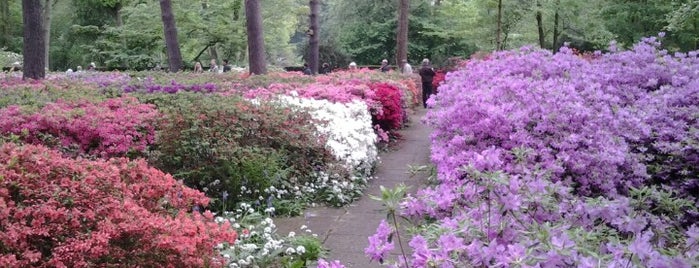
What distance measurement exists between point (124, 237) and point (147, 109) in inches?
157

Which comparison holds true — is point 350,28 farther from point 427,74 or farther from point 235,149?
point 235,149

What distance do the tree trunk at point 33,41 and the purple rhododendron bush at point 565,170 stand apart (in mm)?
8340

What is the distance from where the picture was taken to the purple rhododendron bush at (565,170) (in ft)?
6.50

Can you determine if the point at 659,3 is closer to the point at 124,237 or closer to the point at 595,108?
the point at 595,108

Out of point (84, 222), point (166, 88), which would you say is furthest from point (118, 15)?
point (84, 222)

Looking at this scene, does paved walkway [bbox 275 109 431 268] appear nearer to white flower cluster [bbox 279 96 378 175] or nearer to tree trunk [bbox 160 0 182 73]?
white flower cluster [bbox 279 96 378 175]

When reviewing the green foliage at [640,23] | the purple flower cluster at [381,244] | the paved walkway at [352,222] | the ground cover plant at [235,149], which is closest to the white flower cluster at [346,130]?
the ground cover plant at [235,149]

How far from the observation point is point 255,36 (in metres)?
14.2

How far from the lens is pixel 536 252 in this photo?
196cm

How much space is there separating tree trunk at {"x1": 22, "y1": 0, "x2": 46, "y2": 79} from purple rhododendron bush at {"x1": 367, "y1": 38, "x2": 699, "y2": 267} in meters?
8.34

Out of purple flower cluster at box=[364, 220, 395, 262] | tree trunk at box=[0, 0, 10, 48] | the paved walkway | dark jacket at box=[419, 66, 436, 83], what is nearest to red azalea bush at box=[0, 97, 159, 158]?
the paved walkway

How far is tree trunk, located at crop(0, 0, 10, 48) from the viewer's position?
1395 inches

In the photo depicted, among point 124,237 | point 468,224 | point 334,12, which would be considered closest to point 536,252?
point 468,224

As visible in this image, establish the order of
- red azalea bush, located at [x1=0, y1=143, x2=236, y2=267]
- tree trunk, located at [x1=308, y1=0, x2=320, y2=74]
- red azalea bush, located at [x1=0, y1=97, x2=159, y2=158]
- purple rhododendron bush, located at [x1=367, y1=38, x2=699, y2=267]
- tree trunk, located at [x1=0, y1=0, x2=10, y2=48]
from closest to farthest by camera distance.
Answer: purple rhododendron bush, located at [x1=367, y1=38, x2=699, y2=267] < red azalea bush, located at [x1=0, y1=143, x2=236, y2=267] < red azalea bush, located at [x1=0, y1=97, x2=159, y2=158] < tree trunk, located at [x1=308, y1=0, x2=320, y2=74] < tree trunk, located at [x1=0, y1=0, x2=10, y2=48]
